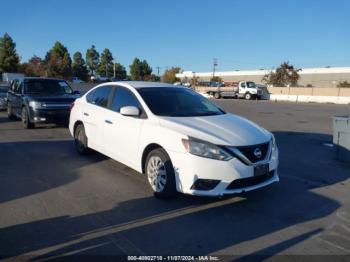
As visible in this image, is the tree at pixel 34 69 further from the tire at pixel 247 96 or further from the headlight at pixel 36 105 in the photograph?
the headlight at pixel 36 105

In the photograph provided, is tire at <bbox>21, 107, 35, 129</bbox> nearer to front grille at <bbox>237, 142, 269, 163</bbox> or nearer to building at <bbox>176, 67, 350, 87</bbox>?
front grille at <bbox>237, 142, 269, 163</bbox>

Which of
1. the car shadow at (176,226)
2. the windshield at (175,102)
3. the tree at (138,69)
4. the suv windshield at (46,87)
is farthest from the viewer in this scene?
the tree at (138,69)

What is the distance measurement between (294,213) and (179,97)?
2.83 meters

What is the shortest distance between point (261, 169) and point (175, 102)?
2020mm

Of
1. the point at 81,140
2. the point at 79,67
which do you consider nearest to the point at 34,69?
the point at 79,67

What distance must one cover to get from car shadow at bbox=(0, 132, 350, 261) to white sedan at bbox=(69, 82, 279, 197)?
0.32m

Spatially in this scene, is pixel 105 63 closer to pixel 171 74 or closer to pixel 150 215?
pixel 171 74

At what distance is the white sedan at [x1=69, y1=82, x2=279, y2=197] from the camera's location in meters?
5.25

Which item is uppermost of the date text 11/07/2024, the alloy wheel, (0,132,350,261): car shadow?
the alloy wheel

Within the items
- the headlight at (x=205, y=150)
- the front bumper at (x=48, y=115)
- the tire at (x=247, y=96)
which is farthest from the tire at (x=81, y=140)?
the tire at (x=247, y=96)

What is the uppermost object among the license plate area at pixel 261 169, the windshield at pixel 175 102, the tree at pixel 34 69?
the tree at pixel 34 69

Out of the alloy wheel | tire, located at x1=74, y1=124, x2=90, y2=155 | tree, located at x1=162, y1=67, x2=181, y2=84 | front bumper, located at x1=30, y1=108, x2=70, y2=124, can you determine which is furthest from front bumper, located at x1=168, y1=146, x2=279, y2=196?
tree, located at x1=162, y1=67, x2=181, y2=84

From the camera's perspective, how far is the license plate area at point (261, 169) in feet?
17.7

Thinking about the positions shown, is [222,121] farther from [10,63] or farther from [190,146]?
[10,63]
